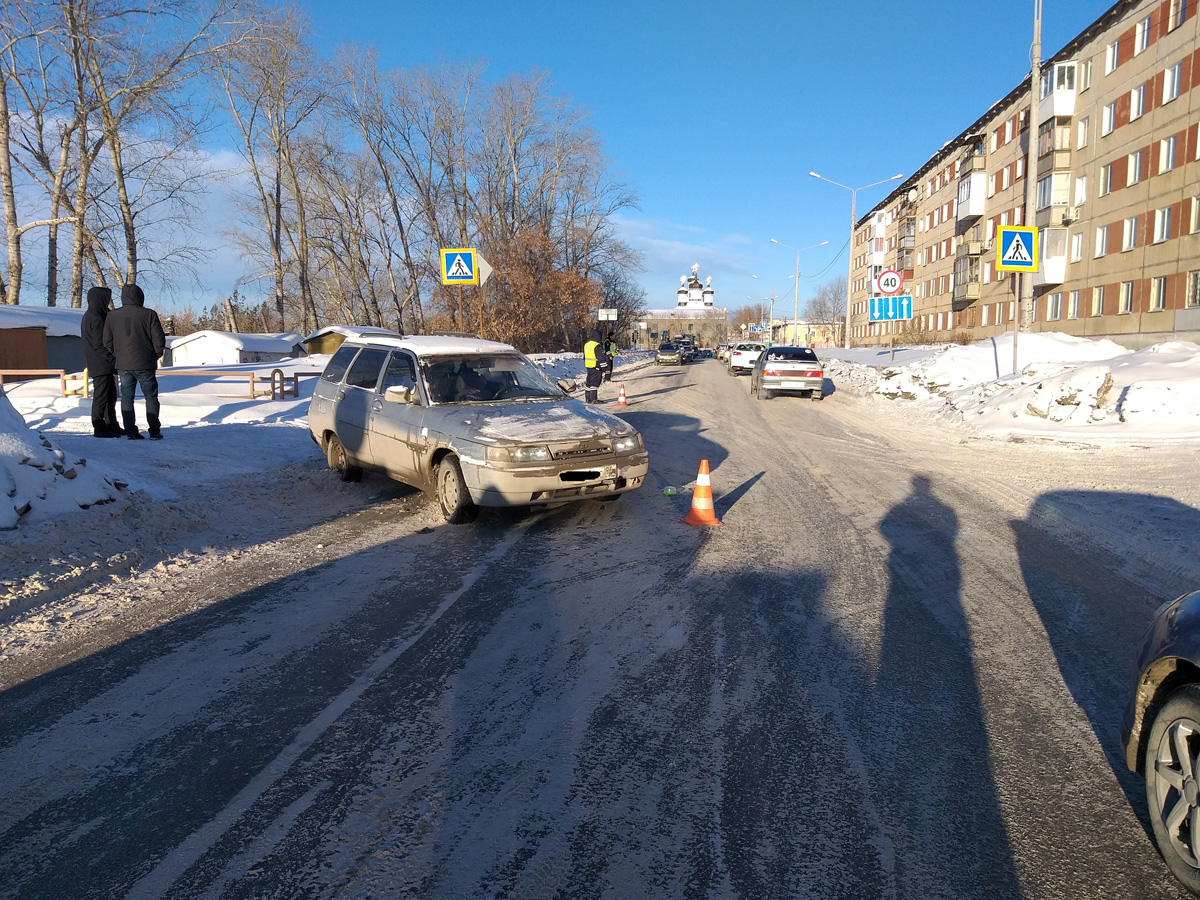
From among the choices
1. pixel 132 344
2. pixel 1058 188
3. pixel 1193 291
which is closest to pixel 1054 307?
pixel 1058 188

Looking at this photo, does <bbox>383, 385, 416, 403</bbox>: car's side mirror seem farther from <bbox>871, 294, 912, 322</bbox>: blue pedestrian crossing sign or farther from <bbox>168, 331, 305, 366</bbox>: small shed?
<bbox>168, 331, 305, 366</bbox>: small shed

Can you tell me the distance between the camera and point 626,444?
7.73 metres

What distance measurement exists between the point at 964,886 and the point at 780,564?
12.4ft

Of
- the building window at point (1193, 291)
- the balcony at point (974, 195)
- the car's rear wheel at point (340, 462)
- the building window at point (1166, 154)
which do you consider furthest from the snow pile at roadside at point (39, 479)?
the balcony at point (974, 195)

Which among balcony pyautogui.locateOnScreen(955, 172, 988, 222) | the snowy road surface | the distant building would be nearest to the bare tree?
the distant building

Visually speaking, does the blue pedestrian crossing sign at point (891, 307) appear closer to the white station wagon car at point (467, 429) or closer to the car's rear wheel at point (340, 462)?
the white station wagon car at point (467, 429)

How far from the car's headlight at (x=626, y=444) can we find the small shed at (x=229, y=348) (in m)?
46.7

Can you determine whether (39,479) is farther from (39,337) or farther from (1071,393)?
(39,337)

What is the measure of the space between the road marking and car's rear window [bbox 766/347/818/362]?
18.5 m

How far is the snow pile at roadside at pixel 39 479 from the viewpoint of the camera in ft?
19.9

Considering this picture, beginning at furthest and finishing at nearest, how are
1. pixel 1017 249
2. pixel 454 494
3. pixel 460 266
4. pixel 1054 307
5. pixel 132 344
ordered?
1. pixel 1054 307
2. pixel 460 266
3. pixel 1017 249
4. pixel 132 344
5. pixel 454 494

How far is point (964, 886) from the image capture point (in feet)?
8.49

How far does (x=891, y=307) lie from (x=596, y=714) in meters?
24.0

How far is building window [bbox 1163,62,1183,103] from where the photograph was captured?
2875cm
